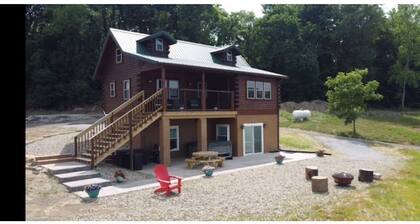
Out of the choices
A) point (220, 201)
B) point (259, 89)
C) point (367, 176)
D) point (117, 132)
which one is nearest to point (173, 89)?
point (117, 132)

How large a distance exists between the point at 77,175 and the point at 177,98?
7.40 meters

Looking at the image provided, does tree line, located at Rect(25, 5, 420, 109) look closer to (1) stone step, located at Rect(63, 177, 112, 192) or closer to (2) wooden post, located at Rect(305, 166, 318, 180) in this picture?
(1) stone step, located at Rect(63, 177, 112, 192)

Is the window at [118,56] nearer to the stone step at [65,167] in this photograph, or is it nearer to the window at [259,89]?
the stone step at [65,167]

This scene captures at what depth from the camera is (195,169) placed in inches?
612

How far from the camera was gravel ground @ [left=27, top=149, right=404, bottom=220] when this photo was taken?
8977 millimetres

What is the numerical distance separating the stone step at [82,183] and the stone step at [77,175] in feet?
0.83

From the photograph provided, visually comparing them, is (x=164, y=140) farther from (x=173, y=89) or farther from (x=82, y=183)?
(x=82, y=183)

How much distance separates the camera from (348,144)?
25.9 m

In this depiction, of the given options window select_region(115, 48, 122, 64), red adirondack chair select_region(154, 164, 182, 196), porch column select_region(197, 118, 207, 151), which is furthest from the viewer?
window select_region(115, 48, 122, 64)

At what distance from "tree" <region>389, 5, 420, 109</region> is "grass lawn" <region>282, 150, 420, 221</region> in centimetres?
4052

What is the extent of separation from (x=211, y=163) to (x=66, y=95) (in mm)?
29995

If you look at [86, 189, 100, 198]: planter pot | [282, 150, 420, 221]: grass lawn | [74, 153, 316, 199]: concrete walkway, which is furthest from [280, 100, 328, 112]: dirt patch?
[86, 189, 100, 198]: planter pot
